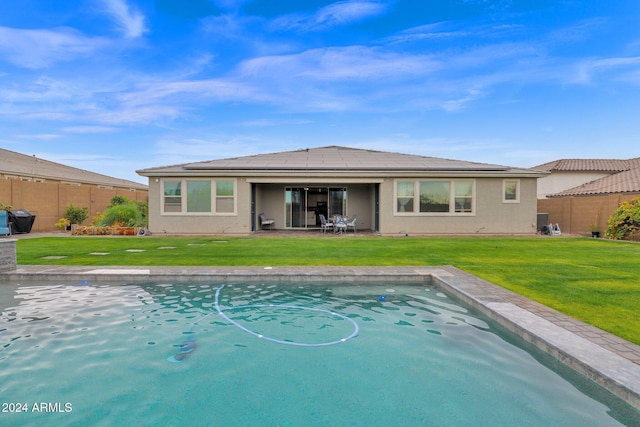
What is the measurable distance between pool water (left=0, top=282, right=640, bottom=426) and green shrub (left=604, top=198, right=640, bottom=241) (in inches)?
527

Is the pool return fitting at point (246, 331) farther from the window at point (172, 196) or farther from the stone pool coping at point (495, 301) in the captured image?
the window at point (172, 196)

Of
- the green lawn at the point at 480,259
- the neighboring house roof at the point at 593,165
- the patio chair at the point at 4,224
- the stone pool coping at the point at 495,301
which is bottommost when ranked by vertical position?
the stone pool coping at the point at 495,301

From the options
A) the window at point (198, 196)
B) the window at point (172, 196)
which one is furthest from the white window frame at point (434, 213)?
the window at point (172, 196)

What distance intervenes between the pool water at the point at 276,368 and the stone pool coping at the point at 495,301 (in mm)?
160

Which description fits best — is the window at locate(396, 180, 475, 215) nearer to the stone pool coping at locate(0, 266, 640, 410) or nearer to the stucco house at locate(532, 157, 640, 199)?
the stone pool coping at locate(0, 266, 640, 410)

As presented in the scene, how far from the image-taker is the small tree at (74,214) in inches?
709

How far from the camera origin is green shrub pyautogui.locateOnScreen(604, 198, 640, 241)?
550 inches

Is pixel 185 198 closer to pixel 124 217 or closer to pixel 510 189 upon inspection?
pixel 124 217

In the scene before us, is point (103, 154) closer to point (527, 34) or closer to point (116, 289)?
point (116, 289)

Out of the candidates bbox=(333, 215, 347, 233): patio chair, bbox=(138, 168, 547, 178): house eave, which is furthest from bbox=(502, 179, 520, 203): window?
bbox=(333, 215, 347, 233): patio chair

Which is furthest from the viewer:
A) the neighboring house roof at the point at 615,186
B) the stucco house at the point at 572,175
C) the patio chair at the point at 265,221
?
the stucco house at the point at 572,175

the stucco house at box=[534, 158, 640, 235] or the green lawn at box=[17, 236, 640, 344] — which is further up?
the stucco house at box=[534, 158, 640, 235]

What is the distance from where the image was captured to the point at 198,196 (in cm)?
1593

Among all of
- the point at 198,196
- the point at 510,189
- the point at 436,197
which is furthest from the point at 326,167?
the point at 510,189
